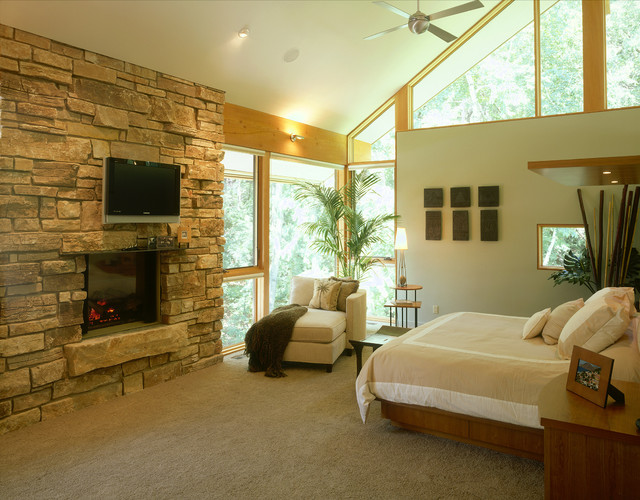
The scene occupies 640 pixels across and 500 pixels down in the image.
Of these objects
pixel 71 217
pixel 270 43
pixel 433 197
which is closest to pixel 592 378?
pixel 71 217

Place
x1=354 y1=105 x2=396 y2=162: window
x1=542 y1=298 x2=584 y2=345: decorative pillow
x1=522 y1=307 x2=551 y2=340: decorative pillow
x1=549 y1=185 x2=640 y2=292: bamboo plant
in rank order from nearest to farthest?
1. x1=542 y1=298 x2=584 y2=345: decorative pillow
2. x1=522 y1=307 x2=551 y2=340: decorative pillow
3. x1=549 y1=185 x2=640 y2=292: bamboo plant
4. x1=354 y1=105 x2=396 y2=162: window

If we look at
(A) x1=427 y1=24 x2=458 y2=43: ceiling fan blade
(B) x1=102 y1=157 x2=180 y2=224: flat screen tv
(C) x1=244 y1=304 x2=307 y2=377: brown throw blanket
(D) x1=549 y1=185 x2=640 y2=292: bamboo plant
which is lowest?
(C) x1=244 y1=304 x2=307 y2=377: brown throw blanket

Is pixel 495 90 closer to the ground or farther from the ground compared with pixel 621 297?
farther from the ground

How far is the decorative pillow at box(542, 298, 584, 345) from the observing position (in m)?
3.63

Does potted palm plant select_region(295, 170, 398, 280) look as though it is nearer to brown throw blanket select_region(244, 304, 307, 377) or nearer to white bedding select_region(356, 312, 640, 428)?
brown throw blanket select_region(244, 304, 307, 377)

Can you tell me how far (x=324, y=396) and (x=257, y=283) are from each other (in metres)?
2.35

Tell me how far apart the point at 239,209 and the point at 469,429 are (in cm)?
384

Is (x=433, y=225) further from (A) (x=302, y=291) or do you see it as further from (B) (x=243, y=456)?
(B) (x=243, y=456)

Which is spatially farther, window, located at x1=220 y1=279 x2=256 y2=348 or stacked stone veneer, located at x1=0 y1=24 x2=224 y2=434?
window, located at x1=220 y1=279 x2=256 y2=348

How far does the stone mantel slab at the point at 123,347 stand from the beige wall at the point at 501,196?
3573mm

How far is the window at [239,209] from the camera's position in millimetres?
5941

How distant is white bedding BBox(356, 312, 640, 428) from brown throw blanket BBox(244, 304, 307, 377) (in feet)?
5.31

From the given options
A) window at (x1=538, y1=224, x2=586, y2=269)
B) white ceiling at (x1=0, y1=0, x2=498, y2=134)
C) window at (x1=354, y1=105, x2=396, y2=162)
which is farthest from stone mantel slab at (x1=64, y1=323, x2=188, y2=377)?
window at (x1=538, y1=224, x2=586, y2=269)

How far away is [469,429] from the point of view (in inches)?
129
